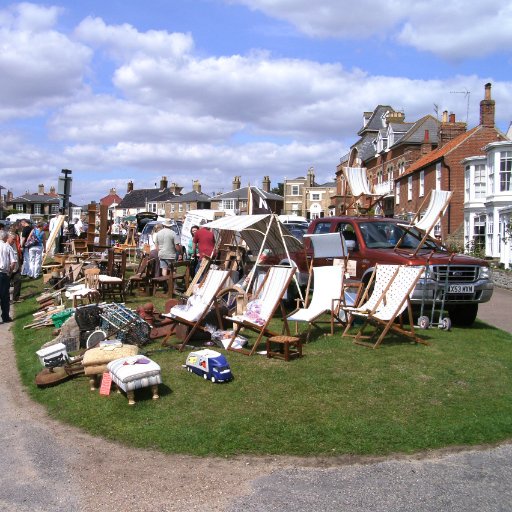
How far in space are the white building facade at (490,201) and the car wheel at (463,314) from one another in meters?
12.7

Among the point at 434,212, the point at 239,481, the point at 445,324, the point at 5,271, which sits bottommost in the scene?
the point at 239,481

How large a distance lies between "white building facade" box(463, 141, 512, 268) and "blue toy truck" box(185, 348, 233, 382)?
59.5 ft

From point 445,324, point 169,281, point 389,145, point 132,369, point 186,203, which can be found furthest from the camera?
point 186,203

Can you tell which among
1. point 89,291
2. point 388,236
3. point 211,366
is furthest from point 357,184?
point 211,366

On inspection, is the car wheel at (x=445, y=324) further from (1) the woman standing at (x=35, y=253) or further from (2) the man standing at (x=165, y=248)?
(1) the woman standing at (x=35, y=253)

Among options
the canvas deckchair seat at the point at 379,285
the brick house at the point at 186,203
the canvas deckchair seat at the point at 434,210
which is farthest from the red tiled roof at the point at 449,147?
the brick house at the point at 186,203

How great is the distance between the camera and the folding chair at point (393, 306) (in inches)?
336

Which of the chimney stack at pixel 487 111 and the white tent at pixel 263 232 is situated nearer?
the white tent at pixel 263 232

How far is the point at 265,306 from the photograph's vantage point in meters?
8.49

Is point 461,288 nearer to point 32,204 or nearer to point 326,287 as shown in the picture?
point 326,287

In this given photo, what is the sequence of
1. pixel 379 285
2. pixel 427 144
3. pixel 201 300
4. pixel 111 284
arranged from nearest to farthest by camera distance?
pixel 201 300
pixel 379 285
pixel 111 284
pixel 427 144

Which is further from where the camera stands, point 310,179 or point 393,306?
point 310,179

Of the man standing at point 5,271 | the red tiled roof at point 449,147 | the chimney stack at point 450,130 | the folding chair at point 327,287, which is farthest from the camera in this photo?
the chimney stack at point 450,130

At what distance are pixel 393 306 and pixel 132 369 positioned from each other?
4319 millimetres
